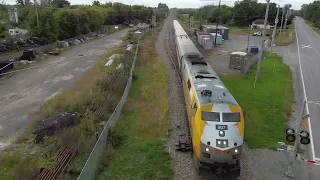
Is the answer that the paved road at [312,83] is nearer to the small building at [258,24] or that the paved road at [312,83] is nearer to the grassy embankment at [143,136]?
the grassy embankment at [143,136]

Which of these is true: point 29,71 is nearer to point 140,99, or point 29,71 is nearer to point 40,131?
point 140,99

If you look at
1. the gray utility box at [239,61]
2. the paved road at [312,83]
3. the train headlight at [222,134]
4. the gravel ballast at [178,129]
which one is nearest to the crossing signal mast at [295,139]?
the train headlight at [222,134]

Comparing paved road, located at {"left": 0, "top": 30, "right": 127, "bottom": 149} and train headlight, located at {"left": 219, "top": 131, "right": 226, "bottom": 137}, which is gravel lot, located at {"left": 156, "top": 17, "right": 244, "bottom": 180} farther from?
paved road, located at {"left": 0, "top": 30, "right": 127, "bottom": 149}

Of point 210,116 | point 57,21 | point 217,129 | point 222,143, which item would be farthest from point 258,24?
point 222,143

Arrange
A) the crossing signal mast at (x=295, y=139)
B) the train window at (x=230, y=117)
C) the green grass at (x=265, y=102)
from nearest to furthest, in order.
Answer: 1. the crossing signal mast at (x=295, y=139)
2. the train window at (x=230, y=117)
3. the green grass at (x=265, y=102)

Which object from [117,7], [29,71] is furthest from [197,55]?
[117,7]

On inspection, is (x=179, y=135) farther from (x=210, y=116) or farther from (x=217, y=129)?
(x=217, y=129)

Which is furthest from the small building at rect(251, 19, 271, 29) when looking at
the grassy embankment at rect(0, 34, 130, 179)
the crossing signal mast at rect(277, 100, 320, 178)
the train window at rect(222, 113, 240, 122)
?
the train window at rect(222, 113, 240, 122)

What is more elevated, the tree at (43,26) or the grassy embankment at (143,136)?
the tree at (43,26)
